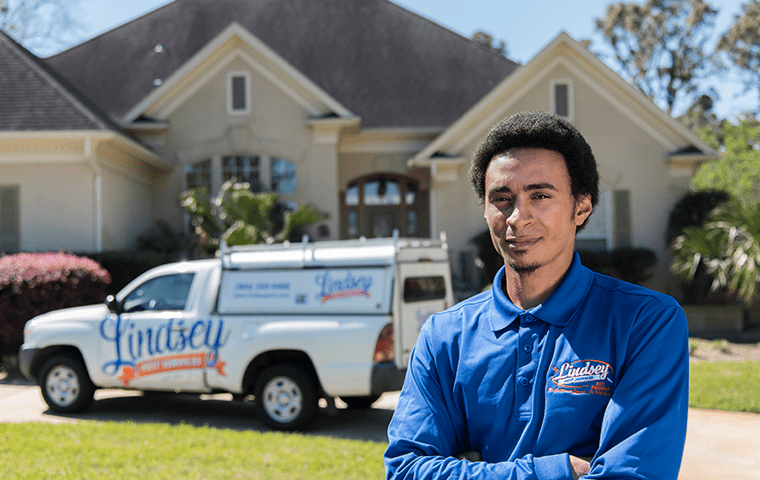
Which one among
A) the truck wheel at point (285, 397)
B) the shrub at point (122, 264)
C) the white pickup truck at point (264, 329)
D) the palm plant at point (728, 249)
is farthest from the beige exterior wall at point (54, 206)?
the palm plant at point (728, 249)

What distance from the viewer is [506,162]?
200 cm

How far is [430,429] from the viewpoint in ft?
6.56

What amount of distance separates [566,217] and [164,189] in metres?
16.9

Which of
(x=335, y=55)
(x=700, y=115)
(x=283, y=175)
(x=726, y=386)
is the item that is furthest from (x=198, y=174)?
(x=700, y=115)

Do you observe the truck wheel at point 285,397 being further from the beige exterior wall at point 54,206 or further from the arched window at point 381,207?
the arched window at point 381,207

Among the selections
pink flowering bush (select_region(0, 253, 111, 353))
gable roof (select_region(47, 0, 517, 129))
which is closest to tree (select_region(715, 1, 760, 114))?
gable roof (select_region(47, 0, 517, 129))

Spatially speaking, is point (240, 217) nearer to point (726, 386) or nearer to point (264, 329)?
point (264, 329)

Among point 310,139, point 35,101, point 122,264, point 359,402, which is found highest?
point 35,101

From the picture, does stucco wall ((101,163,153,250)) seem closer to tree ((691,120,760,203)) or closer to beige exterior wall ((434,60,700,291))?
beige exterior wall ((434,60,700,291))

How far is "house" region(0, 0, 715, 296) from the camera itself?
49.1ft

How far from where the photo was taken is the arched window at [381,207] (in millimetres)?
18891

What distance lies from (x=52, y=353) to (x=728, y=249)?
11.4m

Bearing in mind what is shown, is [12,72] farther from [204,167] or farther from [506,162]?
[506,162]

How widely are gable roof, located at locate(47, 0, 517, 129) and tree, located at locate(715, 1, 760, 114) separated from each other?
20577 millimetres
